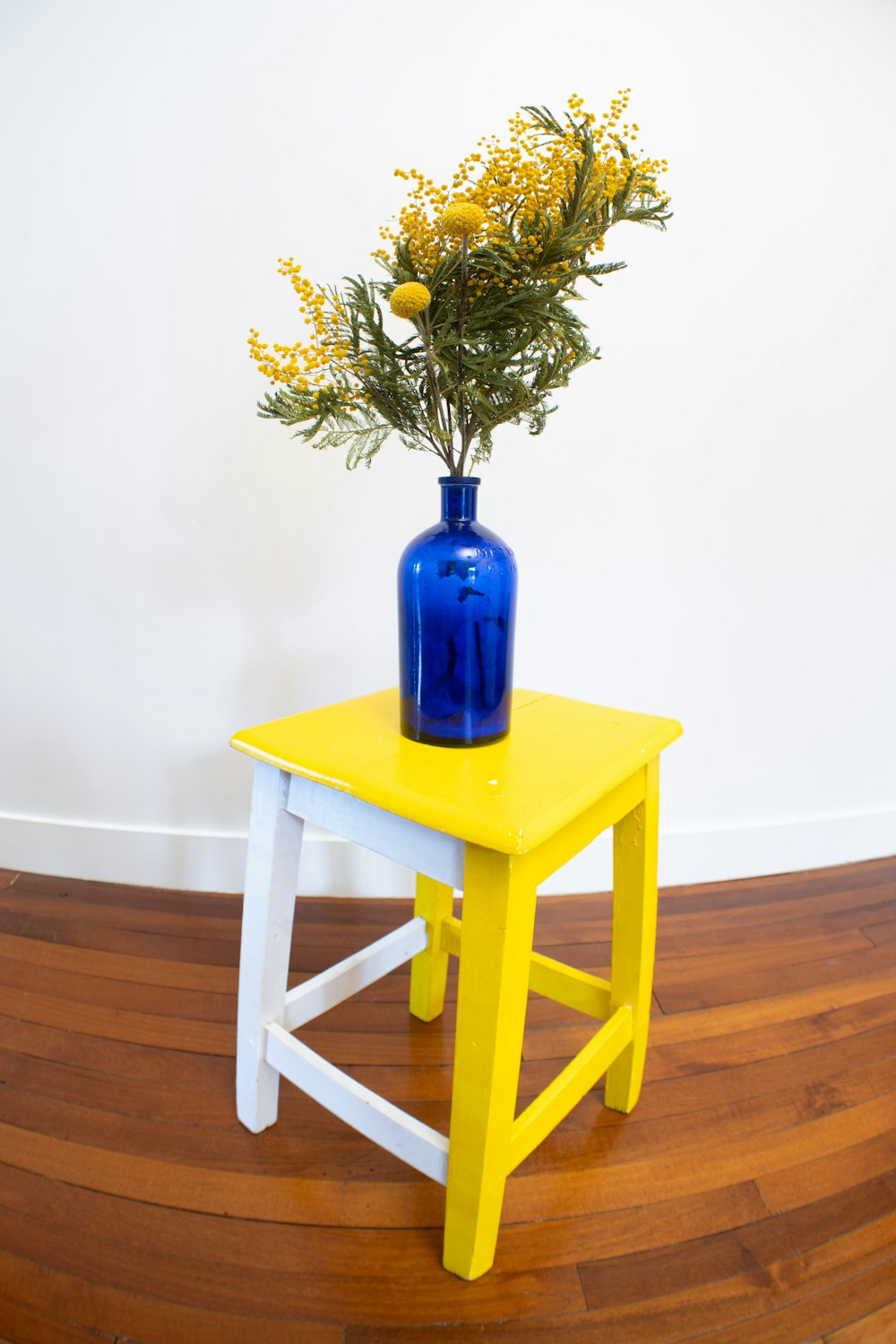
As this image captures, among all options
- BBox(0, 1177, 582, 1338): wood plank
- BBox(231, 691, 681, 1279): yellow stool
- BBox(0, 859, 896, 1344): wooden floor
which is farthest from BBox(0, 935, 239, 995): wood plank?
BBox(0, 1177, 582, 1338): wood plank

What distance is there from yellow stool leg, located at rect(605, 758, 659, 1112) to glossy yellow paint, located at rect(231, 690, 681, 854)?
111mm

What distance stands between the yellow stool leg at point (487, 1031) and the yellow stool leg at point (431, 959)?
0.40 meters

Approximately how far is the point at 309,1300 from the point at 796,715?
5.02 feet

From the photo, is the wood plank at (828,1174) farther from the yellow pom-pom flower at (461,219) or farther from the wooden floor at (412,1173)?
the yellow pom-pom flower at (461,219)

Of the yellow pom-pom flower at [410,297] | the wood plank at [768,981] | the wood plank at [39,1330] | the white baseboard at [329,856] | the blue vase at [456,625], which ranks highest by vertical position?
the yellow pom-pom flower at [410,297]

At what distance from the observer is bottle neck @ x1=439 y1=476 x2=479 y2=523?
2.58 ft

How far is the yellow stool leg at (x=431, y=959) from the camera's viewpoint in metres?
1.12

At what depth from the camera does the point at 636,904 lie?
3.06 feet

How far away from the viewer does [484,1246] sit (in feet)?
2.55

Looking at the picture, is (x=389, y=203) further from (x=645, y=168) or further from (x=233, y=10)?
(x=645, y=168)

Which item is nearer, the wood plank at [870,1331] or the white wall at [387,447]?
the wood plank at [870,1331]

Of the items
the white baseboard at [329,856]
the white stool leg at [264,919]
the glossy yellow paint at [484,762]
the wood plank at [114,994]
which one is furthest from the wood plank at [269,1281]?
the white baseboard at [329,856]

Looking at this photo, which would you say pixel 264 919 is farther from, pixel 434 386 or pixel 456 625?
pixel 434 386

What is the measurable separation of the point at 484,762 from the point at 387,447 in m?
0.83
